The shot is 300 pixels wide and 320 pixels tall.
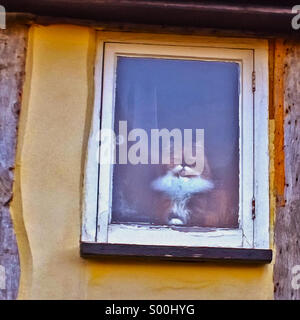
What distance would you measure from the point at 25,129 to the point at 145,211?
2.32 ft

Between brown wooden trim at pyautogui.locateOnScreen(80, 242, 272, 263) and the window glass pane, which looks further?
the window glass pane

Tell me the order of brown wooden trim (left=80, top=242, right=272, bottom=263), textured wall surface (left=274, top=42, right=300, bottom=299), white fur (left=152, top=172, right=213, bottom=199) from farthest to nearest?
white fur (left=152, top=172, right=213, bottom=199) < textured wall surface (left=274, top=42, right=300, bottom=299) < brown wooden trim (left=80, top=242, right=272, bottom=263)

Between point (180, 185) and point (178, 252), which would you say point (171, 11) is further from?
point (178, 252)

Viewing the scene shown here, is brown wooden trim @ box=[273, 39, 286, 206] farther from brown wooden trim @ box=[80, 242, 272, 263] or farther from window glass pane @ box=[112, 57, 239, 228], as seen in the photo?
brown wooden trim @ box=[80, 242, 272, 263]

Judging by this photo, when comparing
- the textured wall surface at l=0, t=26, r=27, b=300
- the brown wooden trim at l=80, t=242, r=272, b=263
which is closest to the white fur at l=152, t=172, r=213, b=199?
the brown wooden trim at l=80, t=242, r=272, b=263

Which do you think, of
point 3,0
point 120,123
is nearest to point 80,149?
point 120,123

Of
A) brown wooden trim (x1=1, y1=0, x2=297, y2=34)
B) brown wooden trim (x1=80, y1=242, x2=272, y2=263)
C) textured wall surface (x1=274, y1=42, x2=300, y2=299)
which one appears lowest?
brown wooden trim (x1=80, y1=242, x2=272, y2=263)

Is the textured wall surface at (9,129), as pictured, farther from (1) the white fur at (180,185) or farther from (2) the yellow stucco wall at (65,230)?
(1) the white fur at (180,185)

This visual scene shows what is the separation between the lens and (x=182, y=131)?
4164mm

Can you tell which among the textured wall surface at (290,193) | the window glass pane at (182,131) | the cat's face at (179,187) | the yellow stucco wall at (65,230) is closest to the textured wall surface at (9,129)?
the yellow stucco wall at (65,230)

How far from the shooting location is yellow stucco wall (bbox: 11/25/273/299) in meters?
3.90

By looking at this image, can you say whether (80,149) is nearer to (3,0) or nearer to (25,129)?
(25,129)

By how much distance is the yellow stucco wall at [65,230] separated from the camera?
3.90 meters

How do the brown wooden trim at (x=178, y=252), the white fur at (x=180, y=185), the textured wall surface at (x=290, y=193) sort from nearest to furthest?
the brown wooden trim at (x=178, y=252), the textured wall surface at (x=290, y=193), the white fur at (x=180, y=185)
